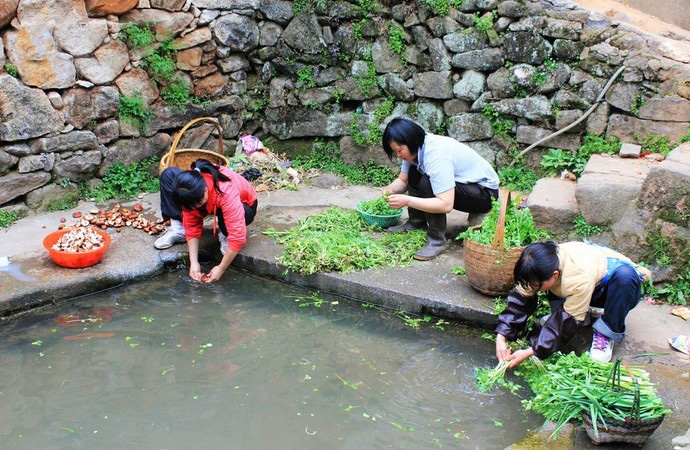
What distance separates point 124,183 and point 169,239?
155 cm

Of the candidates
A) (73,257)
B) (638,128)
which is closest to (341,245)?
(73,257)

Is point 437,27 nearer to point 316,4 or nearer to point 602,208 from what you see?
point 316,4

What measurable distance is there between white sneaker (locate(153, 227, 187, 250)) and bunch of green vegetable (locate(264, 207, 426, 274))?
2.63ft

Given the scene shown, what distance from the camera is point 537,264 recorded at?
3.54 metres

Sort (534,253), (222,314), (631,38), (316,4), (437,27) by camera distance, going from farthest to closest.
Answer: (316,4)
(437,27)
(631,38)
(222,314)
(534,253)

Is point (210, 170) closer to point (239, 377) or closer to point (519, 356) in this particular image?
point (239, 377)

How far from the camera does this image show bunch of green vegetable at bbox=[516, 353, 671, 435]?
3.11 m

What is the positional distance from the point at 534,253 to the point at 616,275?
56cm

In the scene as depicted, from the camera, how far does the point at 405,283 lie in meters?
4.84

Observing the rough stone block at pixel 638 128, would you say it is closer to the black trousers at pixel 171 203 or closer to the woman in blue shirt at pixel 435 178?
the woman in blue shirt at pixel 435 178

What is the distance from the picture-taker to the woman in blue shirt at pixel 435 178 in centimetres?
486

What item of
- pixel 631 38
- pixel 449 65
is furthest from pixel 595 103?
pixel 449 65

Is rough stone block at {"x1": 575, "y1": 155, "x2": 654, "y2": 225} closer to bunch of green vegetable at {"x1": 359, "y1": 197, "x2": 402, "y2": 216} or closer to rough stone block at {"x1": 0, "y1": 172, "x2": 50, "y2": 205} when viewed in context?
bunch of green vegetable at {"x1": 359, "y1": 197, "x2": 402, "y2": 216}

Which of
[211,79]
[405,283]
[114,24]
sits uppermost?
[114,24]
